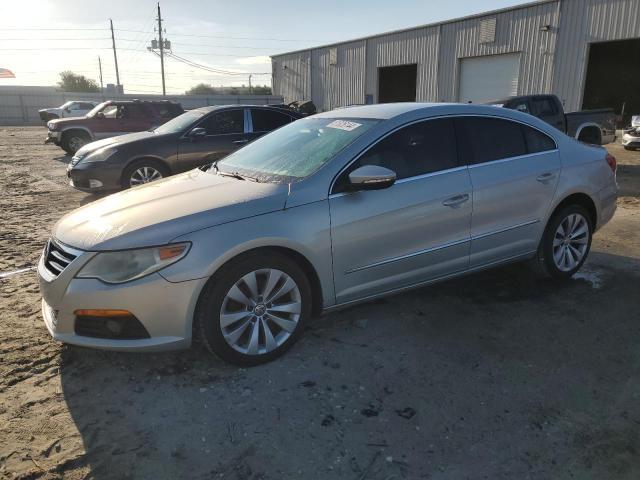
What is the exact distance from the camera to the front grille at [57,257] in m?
2.99

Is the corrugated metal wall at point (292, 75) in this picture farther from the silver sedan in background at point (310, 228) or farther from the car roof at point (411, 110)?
the silver sedan in background at point (310, 228)

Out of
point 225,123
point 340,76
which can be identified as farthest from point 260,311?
point 340,76

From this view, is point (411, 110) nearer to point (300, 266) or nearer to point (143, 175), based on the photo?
point (300, 266)

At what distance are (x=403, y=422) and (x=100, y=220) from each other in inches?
87.4

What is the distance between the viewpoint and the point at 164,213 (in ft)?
10.2

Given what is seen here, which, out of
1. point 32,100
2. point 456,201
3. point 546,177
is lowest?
point 456,201

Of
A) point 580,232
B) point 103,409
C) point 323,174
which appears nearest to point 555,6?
point 580,232

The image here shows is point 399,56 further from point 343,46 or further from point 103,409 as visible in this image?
point 103,409

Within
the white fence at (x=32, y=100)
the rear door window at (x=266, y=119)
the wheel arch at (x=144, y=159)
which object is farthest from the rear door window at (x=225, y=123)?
the white fence at (x=32, y=100)

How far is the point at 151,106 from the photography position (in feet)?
44.5

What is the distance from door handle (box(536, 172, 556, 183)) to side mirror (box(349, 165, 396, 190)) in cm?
162

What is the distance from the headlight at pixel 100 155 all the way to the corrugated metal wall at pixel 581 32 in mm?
18164

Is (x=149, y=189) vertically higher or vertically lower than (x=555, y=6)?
lower

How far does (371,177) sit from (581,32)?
2016 cm
